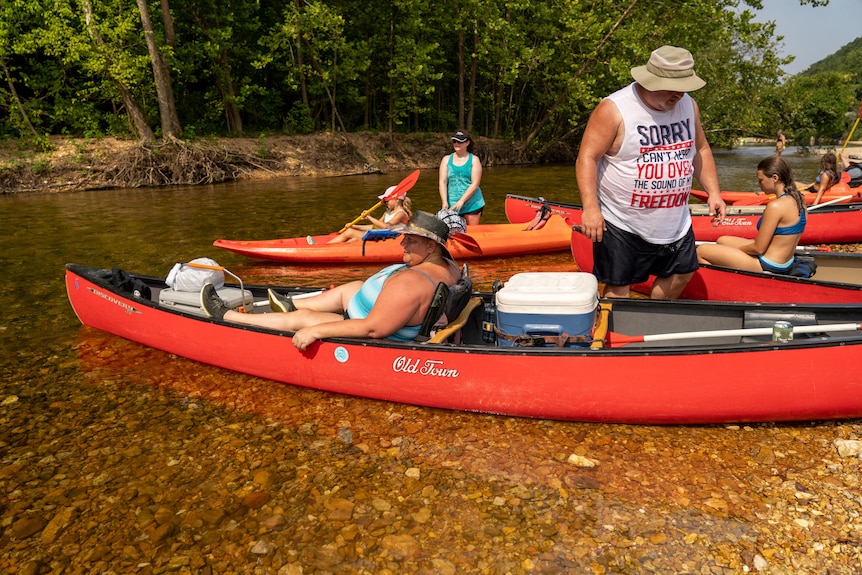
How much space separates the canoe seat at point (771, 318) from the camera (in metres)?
4.88

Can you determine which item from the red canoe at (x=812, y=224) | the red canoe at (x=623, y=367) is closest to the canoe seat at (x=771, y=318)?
the red canoe at (x=623, y=367)

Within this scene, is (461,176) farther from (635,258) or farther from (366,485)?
(366,485)

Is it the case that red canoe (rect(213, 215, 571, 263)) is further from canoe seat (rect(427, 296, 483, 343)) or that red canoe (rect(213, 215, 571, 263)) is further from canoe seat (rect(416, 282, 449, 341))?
canoe seat (rect(416, 282, 449, 341))

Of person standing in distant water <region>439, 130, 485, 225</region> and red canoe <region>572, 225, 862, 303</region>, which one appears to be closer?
red canoe <region>572, 225, 862, 303</region>

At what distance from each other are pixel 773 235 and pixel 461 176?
4639mm

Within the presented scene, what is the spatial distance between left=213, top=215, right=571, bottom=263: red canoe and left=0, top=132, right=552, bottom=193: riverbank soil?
15.0m

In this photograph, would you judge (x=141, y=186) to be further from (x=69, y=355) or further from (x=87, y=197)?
(x=69, y=355)

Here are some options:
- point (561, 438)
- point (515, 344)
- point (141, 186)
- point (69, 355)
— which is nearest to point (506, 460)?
point (561, 438)

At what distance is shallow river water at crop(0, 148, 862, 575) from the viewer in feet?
11.2

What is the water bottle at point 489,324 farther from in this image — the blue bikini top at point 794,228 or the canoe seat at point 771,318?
the blue bikini top at point 794,228

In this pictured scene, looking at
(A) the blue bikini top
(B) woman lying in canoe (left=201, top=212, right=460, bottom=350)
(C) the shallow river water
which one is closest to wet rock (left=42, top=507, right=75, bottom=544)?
(C) the shallow river water

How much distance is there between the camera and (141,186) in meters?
23.1

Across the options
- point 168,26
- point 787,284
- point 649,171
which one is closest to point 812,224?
point 787,284

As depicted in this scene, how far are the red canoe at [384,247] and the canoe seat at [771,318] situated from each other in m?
5.62
